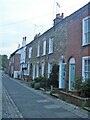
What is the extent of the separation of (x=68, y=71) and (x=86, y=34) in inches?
151

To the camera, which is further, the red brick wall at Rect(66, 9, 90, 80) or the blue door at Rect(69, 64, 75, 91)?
the blue door at Rect(69, 64, 75, 91)

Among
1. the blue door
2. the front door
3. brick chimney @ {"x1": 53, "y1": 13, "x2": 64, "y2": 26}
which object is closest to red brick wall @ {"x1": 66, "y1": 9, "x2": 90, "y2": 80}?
the blue door

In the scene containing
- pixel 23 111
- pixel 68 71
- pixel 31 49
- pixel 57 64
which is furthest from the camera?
pixel 31 49

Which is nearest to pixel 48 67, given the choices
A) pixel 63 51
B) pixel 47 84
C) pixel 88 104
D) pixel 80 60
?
pixel 47 84

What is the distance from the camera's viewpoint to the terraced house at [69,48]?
54.3ft

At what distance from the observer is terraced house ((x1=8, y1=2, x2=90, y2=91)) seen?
651 inches

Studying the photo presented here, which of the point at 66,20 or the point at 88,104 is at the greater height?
the point at 66,20

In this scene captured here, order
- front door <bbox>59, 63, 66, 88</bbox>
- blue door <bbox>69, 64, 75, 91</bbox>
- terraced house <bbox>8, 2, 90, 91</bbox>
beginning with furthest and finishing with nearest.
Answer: front door <bbox>59, 63, 66, 88</bbox>, blue door <bbox>69, 64, 75, 91</bbox>, terraced house <bbox>8, 2, 90, 91</bbox>

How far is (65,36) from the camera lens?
20.5m

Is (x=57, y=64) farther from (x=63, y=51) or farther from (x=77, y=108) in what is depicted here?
(x=77, y=108)

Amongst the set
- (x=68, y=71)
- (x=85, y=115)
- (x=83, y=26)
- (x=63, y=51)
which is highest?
(x=83, y=26)

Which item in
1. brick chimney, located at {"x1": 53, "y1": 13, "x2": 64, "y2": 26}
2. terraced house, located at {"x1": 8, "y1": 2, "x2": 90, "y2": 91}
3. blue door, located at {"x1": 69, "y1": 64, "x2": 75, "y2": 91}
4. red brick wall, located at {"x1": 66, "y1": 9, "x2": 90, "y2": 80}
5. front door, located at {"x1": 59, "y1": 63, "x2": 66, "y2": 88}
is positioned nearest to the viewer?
terraced house, located at {"x1": 8, "y1": 2, "x2": 90, "y2": 91}

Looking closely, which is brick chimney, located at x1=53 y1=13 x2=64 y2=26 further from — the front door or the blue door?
the blue door

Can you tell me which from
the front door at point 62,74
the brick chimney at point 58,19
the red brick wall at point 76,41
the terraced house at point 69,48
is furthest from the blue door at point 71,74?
the brick chimney at point 58,19
